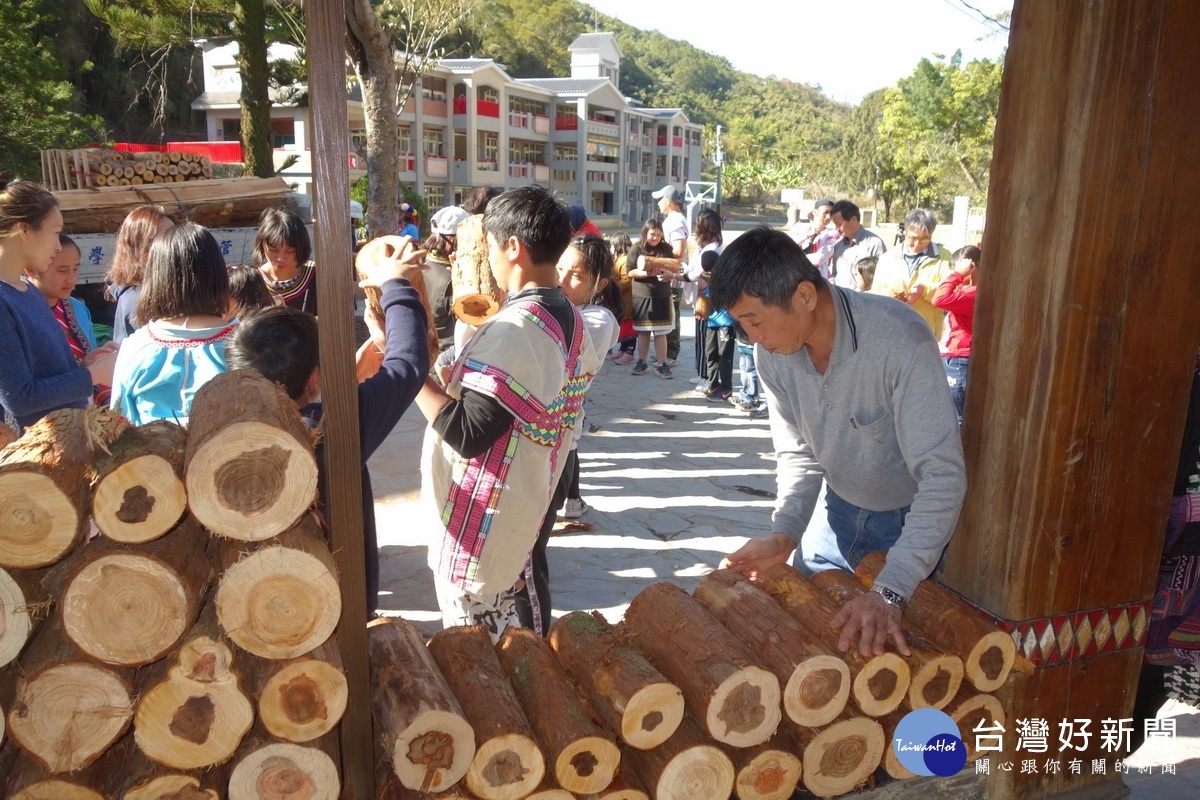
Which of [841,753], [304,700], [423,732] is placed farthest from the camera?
[841,753]

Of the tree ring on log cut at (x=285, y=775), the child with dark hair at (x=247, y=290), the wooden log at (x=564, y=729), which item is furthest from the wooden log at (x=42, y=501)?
the child with dark hair at (x=247, y=290)

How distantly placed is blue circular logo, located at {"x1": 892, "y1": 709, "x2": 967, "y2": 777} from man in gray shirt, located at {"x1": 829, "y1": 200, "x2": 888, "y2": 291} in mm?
6103

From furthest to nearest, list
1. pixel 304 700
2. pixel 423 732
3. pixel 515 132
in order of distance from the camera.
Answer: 1. pixel 515 132
2. pixel 423 732
3. pixel 304 700

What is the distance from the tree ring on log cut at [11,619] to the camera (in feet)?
4.70

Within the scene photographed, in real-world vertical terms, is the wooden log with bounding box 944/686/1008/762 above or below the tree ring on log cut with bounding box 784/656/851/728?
below

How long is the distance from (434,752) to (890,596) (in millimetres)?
1123

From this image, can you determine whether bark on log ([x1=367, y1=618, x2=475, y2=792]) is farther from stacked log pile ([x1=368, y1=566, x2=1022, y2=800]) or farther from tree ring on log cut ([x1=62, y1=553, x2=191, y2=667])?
tree ring on log cut ([x1=62, y1=553, x2=191, y2=667])

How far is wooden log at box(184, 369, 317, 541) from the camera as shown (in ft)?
4.62

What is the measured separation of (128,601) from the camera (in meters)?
1.43

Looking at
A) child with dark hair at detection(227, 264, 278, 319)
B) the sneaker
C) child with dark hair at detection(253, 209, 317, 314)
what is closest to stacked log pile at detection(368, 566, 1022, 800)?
child with dark hair at detection(227, 264, 278, 319)

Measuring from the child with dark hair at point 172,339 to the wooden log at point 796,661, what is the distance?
1726 millimetres

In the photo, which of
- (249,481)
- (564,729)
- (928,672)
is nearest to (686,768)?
(564,729)

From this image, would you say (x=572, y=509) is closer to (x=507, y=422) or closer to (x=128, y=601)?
(x=507, y=422)

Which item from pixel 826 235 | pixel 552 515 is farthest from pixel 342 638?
pixel 826 235
